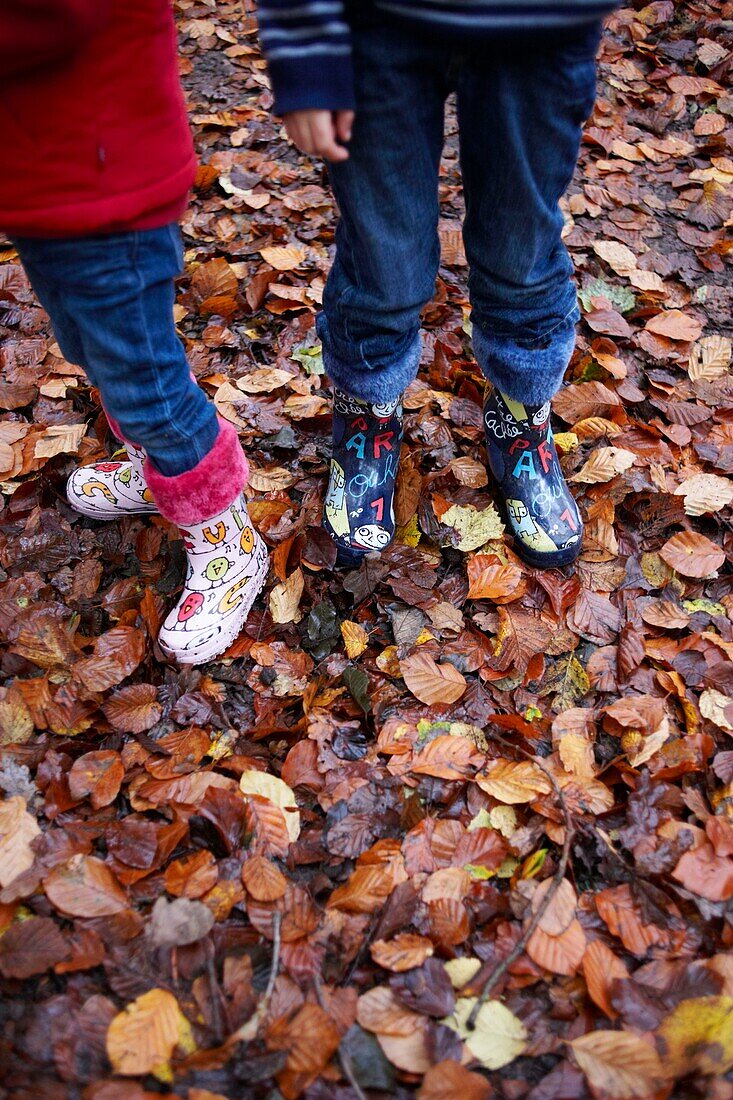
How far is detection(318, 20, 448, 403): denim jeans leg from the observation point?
94 centimetres

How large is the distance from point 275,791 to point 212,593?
0.40 m

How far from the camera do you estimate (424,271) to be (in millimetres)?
1207

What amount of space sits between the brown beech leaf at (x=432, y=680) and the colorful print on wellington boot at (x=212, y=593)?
1.20ft

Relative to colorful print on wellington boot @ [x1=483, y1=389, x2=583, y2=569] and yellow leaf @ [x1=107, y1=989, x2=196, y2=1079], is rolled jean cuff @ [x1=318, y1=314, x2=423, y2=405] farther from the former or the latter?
yellow leaf @ [x1=107, y1=989, x2=196, y2=1079]

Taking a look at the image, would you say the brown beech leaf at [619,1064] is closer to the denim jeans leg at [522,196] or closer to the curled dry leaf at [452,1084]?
the curled dry leaf at [452,1084]

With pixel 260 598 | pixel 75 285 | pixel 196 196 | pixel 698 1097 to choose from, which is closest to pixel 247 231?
pixel 196 196

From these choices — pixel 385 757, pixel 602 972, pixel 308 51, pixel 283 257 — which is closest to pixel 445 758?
pixel 385 757

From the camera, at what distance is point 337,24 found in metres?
0.85

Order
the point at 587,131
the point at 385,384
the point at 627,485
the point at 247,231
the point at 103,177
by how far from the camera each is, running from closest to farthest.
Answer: the point at 103,177 < the point at 385,384 < the point at 627,485 < the point at 247,231 < the point at 587,131

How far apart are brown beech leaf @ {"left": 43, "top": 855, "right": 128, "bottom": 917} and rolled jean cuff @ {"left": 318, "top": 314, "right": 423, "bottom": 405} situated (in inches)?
37.4

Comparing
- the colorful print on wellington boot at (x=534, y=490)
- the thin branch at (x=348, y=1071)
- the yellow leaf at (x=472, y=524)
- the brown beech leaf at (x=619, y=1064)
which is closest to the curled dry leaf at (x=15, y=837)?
the thin branch at (x=348, y=1071)

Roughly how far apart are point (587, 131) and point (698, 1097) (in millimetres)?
2919

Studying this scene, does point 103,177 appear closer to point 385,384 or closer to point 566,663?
point 385,384

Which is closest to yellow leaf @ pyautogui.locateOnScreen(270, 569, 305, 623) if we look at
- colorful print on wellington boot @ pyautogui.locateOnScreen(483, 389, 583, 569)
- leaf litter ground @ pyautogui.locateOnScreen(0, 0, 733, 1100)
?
leaf litter ground @ pyautogui.locateOnScreen(0, 0, 733, 1100)
